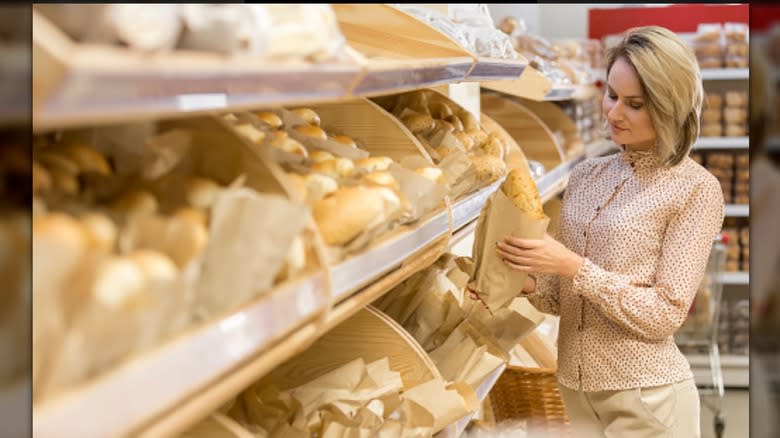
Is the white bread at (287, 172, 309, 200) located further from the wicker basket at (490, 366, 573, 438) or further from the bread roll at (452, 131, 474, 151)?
the wicker basket at (490, 366, 573, 438)

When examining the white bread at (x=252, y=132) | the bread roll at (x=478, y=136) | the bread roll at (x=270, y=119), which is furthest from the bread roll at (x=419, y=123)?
the white bread at (x=252, y=132)

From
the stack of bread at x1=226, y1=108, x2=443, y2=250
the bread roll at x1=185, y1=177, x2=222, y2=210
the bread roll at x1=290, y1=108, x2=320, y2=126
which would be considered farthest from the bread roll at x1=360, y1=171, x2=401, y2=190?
the bread roll at x1=185, y1=177, x2=222, y2=210

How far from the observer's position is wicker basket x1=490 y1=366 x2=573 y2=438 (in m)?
3.81

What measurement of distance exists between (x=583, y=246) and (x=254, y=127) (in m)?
1.21

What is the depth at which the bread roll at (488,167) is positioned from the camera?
8.99ft

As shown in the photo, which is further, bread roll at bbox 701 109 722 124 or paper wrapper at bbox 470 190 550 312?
bread roll at bbox 701 109 722 124

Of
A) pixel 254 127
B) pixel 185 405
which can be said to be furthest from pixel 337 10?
pixel 185 405

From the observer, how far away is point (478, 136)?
3225 mm

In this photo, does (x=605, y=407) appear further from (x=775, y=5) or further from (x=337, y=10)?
(x=775, y=5)

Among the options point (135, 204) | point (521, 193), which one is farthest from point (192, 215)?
point (521, 193)

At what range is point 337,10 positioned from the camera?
213 cm

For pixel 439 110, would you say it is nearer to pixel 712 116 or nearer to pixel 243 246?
pixel 243 246

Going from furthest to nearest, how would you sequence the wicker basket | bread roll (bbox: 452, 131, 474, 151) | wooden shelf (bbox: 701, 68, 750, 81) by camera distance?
wooden shelf (bbox: 701, 68, 750, 81), the wicker basket, bread roll (bbox: 452, 131, 474, 151)

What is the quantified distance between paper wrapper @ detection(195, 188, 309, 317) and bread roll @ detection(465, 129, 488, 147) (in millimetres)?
1986
